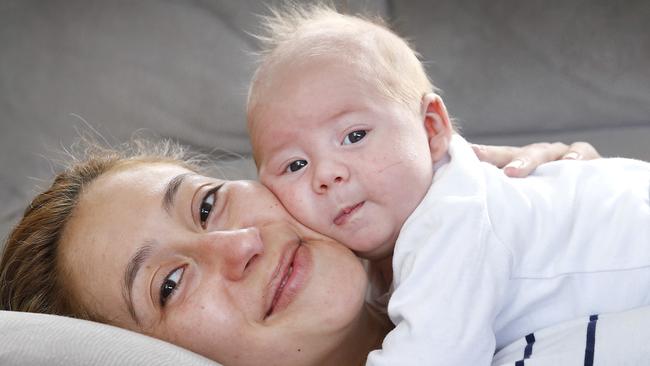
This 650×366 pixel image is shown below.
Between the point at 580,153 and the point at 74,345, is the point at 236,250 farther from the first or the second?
the point at 580,153

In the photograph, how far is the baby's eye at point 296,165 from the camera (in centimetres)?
120

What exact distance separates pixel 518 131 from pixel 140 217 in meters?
1.29

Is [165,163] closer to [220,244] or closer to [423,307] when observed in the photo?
[220,244]

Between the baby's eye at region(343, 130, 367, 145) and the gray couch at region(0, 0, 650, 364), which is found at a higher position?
the baby's eye at region(343, 130, 367, 145)

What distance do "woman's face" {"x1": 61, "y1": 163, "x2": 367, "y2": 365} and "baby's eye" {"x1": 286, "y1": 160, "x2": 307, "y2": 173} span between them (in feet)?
0.38

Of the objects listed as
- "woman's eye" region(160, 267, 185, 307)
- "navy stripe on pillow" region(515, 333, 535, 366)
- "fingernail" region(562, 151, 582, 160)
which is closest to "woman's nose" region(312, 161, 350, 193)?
"woman's eye" region(160, 267, 185, 307)

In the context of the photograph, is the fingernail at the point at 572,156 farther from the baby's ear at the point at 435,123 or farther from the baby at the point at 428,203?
the baby's ear at the point at 435,123

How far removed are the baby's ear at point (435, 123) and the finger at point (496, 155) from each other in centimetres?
23

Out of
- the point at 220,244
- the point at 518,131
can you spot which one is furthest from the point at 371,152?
the point at 518,131

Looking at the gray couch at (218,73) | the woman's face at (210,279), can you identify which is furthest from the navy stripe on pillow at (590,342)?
the gray couch at (218,73)

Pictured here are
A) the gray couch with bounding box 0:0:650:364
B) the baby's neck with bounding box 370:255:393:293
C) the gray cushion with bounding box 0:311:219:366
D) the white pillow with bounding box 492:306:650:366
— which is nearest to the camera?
the gray cushion with bounding box 0:311:219:366

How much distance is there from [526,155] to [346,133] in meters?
0.43

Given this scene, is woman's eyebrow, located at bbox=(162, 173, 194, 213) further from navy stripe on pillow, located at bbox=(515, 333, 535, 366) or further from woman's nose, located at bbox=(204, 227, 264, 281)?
navy stripe on pillow, located at bbox=(515, 333, 535, 366)

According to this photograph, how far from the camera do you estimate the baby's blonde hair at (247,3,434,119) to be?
4.05 ft
